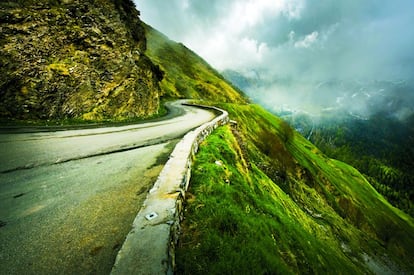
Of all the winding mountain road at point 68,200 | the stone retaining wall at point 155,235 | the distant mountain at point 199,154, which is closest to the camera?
the stone retaining wall at point 155,235

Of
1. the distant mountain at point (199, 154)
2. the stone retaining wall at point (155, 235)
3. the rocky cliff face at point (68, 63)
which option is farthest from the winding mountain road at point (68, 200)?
the rocky cliff face at point (68, 63)

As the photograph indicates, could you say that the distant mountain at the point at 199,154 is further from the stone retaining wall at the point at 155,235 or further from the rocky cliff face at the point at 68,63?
the stone retaining wall at the point at 155,235

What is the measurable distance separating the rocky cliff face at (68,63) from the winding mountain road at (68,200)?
8.34m

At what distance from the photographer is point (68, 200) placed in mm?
5652

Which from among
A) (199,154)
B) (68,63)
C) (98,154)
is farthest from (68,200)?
(68,63)

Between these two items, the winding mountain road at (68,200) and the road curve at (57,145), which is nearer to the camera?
the winding mountain road at (68,200)

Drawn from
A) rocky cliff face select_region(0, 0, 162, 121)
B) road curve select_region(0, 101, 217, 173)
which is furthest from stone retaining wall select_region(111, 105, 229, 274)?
rocky cliff face select_region(0, 0, 162, 121)

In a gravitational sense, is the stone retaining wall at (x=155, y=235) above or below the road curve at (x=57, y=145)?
above

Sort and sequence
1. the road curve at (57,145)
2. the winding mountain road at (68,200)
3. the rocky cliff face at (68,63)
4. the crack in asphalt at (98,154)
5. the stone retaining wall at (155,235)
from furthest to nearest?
1. the rocky cliff face at (68,63)
2. the road curve at (57,145)
3. the crack in asphalt at (98,154)
4. the winding mountain road at (68,200)
5. the stone retaining wall at (155,235)

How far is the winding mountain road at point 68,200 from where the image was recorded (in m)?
3.74

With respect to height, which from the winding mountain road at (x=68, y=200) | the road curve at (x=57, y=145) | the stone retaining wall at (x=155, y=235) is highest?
the stone retaining wall at (x=155, y=235)

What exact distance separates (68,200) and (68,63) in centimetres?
1962

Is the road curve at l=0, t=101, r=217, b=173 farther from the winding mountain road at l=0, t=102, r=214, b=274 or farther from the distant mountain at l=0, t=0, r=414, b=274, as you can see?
the distant mountain at l=0, t=0, r=414, b=274

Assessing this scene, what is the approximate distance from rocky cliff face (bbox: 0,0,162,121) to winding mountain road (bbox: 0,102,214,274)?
8.34 m
